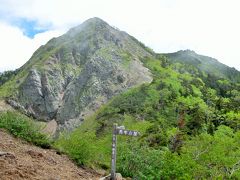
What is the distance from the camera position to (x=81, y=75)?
146m

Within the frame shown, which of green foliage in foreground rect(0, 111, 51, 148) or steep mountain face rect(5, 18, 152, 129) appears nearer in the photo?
green foliage in foreground rect(0, 111, 51, 148)

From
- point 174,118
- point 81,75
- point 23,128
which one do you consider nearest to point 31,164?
point 23,128

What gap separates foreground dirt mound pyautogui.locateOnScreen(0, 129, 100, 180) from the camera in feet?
49.5

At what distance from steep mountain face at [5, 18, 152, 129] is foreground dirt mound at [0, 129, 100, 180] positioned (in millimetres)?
107618

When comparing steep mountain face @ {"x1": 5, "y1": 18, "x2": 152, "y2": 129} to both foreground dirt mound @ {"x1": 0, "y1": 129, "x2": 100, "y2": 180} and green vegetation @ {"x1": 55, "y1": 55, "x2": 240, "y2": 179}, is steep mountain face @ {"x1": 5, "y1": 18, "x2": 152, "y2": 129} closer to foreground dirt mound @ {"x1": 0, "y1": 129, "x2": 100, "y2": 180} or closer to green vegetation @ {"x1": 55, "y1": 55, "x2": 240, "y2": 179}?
green vegetation @ {"x1": 55, "y1": 55, "x2": 240, "y2": 179}

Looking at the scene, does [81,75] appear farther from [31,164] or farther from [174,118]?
[31,164]

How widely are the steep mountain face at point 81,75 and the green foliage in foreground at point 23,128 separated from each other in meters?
105

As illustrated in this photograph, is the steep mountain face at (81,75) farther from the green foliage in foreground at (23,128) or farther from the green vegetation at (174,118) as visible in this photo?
the green foliage in foreground at (23,128)

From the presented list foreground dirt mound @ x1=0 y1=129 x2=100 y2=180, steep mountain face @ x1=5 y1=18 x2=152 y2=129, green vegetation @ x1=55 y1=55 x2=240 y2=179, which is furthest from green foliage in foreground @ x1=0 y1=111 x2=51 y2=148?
steep mountain face @ x1=5 y1=18 x2=152 y2=129

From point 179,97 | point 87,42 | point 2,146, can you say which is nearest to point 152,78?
point 179,97

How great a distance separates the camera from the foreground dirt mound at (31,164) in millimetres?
15088

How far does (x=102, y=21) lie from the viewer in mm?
164750

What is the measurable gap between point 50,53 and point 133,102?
60134 millimetres

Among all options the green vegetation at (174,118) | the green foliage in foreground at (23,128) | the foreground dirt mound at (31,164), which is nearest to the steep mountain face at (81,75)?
the green vegetation at (174,118)
